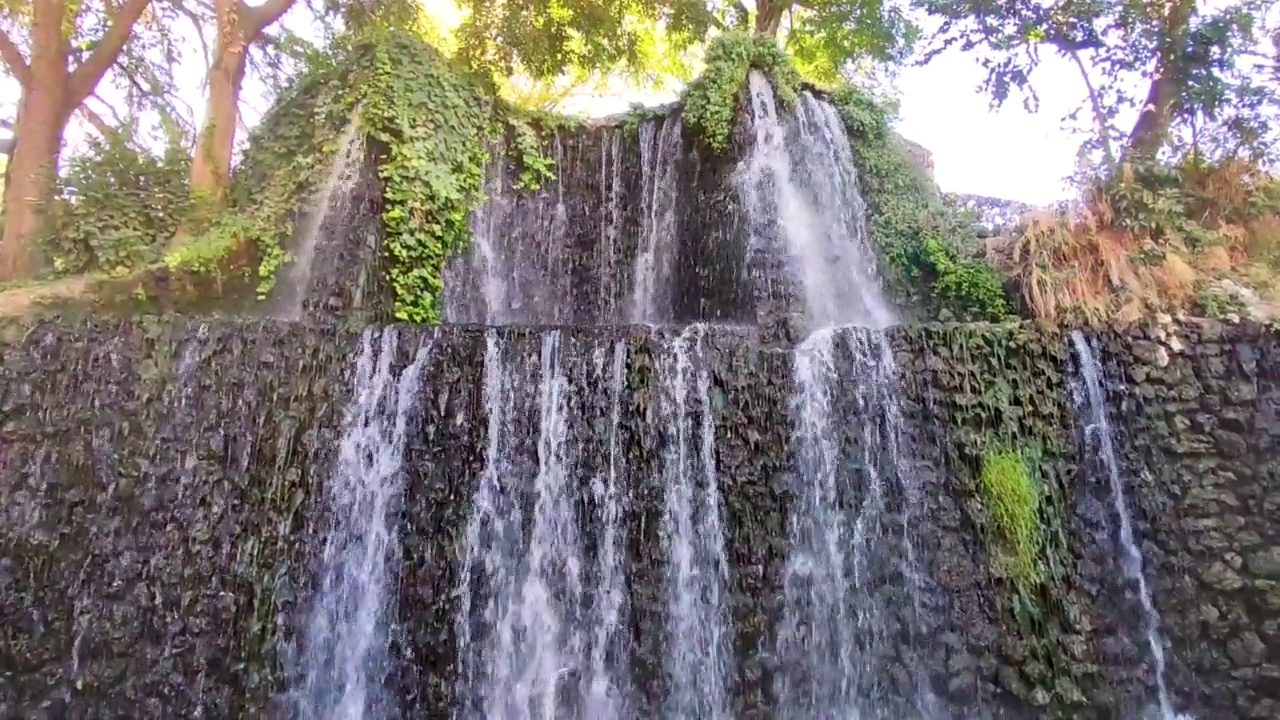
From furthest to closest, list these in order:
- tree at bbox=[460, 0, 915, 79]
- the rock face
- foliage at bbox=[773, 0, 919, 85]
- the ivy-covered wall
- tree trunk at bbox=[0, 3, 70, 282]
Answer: foliage at bbox=[773, 0, 919, 85] → tree at bbox=[460, 0, 915, 79] → the ivy-covered wall → tree trunk at bbox=[0, 3, 70, 282] → the rock face

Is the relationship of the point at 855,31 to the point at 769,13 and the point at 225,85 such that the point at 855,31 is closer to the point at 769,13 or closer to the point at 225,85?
the point at 769,13

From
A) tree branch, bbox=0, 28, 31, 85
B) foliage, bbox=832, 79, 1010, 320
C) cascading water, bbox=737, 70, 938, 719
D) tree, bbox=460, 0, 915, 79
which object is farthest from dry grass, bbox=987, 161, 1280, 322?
tree branch, bbox=0, 28, 31, 85

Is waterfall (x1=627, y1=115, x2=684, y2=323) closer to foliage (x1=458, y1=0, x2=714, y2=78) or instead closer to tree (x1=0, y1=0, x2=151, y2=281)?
foliage (x1=458, y1=0, x2=714, y2=78)

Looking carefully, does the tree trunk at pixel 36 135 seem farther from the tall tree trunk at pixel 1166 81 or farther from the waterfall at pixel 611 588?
the tall tree trunk at pixel 1166 81

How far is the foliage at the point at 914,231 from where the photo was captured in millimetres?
8289

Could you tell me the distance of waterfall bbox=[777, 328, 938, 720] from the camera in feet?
18.9

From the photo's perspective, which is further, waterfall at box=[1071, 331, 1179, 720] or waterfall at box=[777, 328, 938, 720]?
waterfall at box=[1071, 331, 1179, 720]

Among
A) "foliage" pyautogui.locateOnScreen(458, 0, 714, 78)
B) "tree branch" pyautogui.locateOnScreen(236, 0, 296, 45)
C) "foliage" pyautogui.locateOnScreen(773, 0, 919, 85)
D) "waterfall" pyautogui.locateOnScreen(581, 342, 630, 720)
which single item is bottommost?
"waterfall" pyautogui.locateOnScreen(581, 342, 630, 720)

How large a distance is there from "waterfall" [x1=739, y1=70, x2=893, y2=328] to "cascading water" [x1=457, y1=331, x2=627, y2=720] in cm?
353

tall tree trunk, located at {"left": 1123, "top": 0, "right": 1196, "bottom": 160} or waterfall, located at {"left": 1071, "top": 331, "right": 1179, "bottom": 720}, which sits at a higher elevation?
tall tree trunk, located at {"left": 1123, "top": 0, "right": 1196, "bottom": 160}

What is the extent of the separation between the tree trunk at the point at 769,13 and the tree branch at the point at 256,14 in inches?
301

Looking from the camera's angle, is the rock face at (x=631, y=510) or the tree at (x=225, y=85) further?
the tree at (x=225, y=85)

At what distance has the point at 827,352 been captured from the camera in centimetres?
650

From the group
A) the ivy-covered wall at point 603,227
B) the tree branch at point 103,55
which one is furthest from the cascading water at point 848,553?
the tree branch at point 103,55
